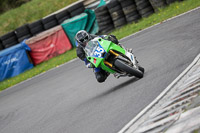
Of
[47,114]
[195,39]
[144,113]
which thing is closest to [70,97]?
[47,114]

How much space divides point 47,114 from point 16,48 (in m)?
12.6

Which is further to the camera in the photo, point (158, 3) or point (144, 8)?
point (144, 8)

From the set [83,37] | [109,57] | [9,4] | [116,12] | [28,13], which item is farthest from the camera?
[9,4]

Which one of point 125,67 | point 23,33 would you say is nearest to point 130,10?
point 23,33

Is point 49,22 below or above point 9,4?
below

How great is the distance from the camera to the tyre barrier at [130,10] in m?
19.0

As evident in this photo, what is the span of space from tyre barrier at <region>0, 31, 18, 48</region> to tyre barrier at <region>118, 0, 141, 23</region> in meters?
7.31

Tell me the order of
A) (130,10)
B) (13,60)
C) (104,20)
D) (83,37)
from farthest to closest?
1. (13,60)
2. (104,20)
3. (130,10)
4. (83,37)

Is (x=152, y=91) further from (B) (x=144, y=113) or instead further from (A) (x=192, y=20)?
(A) (x=192, y=20)

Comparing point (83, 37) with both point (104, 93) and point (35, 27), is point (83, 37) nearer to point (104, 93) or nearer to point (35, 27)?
point (104, 93)

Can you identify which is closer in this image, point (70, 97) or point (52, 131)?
point (52, 131)

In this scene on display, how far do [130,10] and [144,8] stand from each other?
68 centimetres

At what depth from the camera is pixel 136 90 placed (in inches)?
319

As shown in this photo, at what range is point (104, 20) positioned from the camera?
67.2 ft
